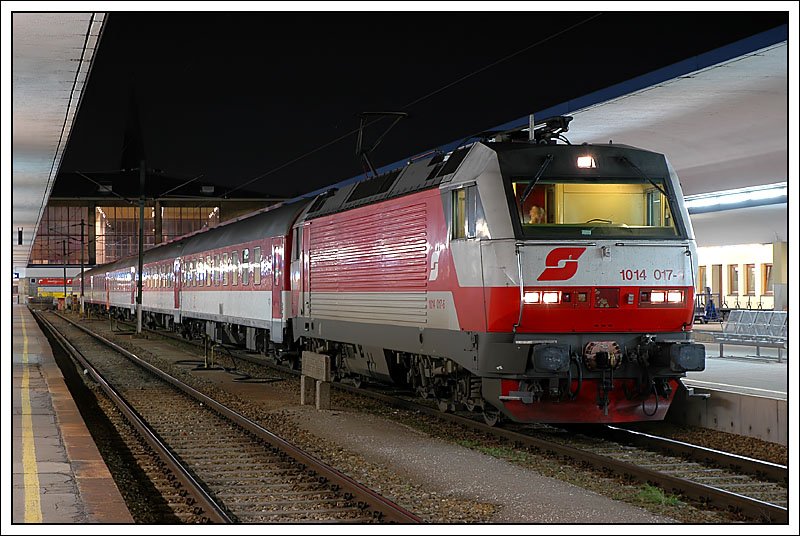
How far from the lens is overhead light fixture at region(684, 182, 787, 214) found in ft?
73.9

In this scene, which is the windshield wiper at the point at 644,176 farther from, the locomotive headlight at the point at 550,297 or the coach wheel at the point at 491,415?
the coach wheel at the point at 491,415

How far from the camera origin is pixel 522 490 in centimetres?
995

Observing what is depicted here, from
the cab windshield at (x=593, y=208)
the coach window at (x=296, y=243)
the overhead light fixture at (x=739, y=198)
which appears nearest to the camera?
the cab windshield at (x=593, y=208)

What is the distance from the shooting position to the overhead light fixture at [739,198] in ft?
73.9

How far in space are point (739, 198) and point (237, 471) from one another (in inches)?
630

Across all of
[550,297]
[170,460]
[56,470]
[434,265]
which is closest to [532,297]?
[550,297]

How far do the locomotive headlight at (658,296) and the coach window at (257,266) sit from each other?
42.4ft

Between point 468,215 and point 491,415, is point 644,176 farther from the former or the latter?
point 491,415

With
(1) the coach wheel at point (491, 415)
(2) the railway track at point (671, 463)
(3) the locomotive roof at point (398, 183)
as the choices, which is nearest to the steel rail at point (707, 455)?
(2) the railway track at point (671, 463)

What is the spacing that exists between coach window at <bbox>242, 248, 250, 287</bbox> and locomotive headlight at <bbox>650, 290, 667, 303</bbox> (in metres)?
14.3

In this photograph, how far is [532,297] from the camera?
1177cm

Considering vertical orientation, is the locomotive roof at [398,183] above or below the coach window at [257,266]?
above

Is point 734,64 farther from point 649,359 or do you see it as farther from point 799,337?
point 799,337

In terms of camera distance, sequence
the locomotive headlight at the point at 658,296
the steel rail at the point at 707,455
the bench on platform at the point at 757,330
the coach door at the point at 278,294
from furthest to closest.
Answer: the coach door at the point at 278,294 → the bench on platform at the point at 757,330 → the locomotive headlight at the point at 658,296 → the steel rail at the point at 707,455
